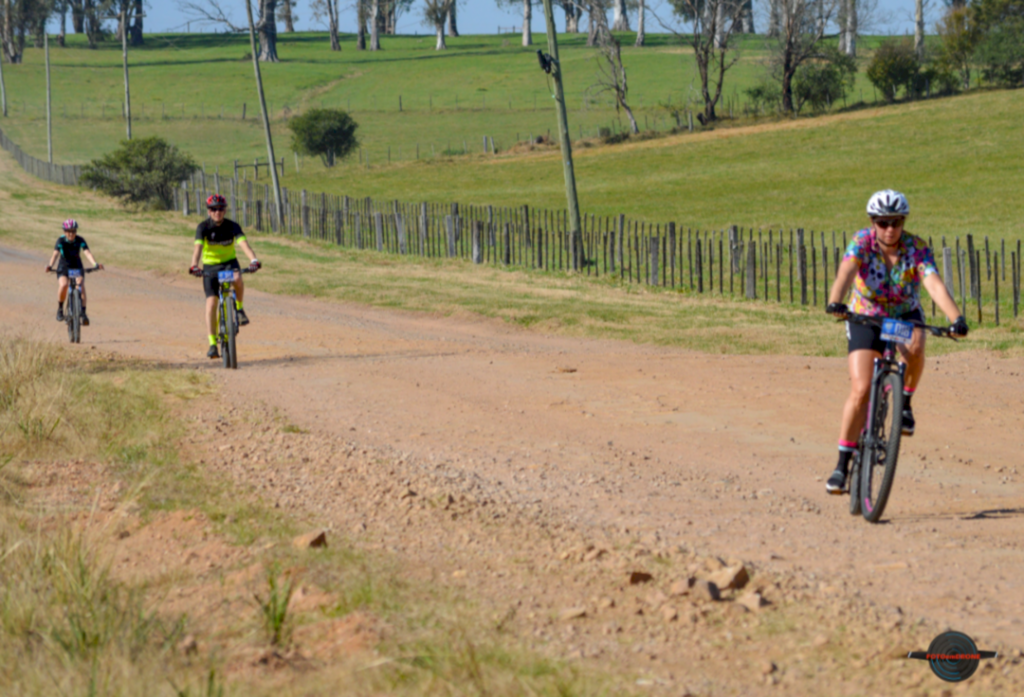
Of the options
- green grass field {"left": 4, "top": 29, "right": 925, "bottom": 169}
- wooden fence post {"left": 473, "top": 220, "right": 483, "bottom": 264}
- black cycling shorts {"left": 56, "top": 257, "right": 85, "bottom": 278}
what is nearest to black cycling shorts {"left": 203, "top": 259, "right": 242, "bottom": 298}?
black cycling shorts {"left": 56, "top": 257, "right": 85, "bottom": 278}

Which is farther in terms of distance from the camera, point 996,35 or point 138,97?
point 138,97

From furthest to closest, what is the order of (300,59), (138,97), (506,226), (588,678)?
(300,59), (138,97), (506,226), (588,678)

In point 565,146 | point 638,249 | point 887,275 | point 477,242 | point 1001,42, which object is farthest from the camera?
point 1001,42

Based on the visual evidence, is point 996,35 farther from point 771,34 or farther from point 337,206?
point 337,206

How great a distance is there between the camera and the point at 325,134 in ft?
228

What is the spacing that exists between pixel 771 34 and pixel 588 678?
2905 inches

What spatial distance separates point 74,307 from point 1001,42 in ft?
210

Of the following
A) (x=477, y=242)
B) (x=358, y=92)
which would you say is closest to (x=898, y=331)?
(x=477, y=242)

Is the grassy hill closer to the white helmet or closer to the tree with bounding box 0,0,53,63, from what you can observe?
the tree with bounding box 0,0,53,63

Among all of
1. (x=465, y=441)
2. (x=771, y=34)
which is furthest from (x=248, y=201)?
(x=771, y=34)

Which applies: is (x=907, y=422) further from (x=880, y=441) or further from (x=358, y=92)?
(x=358, y=92)

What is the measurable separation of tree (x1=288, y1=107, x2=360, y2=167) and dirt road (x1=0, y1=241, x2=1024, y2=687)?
54.5 m

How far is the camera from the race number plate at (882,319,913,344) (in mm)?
6375

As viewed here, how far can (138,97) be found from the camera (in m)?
98.2
